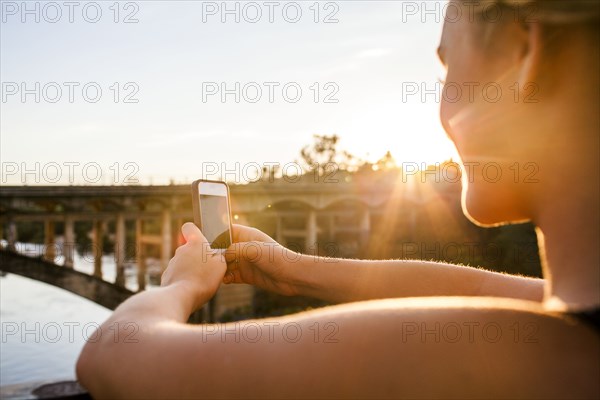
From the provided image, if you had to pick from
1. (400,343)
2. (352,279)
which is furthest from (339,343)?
(352,279)

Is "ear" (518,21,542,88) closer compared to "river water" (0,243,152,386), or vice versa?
"ear" (518,21,542,88)

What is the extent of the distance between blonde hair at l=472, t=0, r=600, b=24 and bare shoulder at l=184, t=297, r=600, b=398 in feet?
1.66

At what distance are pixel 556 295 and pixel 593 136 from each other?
0.31 meters

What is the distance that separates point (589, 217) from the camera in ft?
3.14

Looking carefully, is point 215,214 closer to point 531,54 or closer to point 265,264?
point 265,264

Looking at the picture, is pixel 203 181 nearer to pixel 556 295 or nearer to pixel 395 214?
pixel 556 295

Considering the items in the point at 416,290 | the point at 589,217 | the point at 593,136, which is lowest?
the point at 416,290

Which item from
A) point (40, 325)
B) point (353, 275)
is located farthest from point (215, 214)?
point (40, 325)

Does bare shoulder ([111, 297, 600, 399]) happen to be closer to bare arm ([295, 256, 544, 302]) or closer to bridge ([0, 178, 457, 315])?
bare arm ([295, 256, 544, 302])

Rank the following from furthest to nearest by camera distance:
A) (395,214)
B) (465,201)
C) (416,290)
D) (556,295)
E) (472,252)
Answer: (395,214)
(472,252)
(416,290)
(465,201)
(556,295)

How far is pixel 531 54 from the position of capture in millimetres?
938

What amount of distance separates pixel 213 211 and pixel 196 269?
854 mm

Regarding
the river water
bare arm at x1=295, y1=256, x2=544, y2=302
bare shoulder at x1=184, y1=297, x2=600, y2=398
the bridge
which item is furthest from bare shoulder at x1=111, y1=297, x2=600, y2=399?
the river water

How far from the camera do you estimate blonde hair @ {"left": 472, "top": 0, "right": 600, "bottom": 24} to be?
85cm
